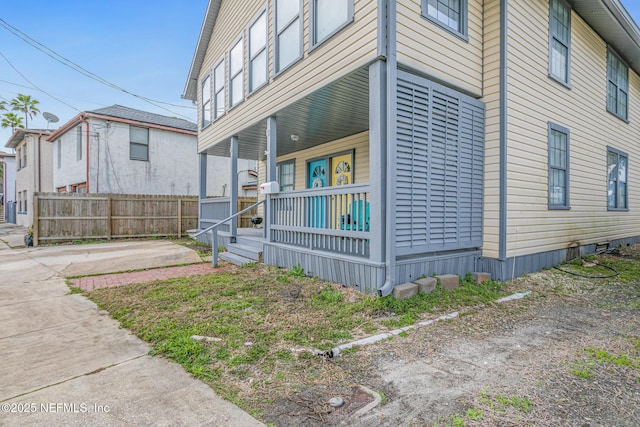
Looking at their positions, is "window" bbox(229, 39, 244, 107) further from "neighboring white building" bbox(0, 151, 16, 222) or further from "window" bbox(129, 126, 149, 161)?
"neighboring white building" bbox(0, 151, 16, 222)

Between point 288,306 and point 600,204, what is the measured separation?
7945mm

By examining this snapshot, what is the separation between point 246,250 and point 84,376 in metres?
4.74

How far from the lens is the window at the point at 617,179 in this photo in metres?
A: 8.25

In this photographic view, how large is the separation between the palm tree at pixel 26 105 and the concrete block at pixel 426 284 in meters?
42.6

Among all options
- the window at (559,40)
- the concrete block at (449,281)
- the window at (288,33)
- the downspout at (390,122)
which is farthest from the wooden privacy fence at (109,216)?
the window at (559,40)

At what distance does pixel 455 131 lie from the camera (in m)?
4.88

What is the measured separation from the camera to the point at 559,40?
6504 millimetres

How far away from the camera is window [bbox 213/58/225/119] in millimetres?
9070

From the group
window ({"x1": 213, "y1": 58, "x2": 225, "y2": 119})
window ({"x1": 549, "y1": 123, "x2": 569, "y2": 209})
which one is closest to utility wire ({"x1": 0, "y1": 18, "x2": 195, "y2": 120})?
window ({"x1": 213, "y1": 58, "x2": 225, "y2": 119})

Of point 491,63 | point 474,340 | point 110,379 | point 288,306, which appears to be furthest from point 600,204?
point 110,379

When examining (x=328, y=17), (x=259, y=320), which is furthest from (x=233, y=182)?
(x=259, y=320)

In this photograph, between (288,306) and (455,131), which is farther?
(455,131)

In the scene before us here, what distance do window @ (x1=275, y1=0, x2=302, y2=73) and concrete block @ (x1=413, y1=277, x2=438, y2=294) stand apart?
160 inches

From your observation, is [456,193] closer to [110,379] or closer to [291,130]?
[291,130]
